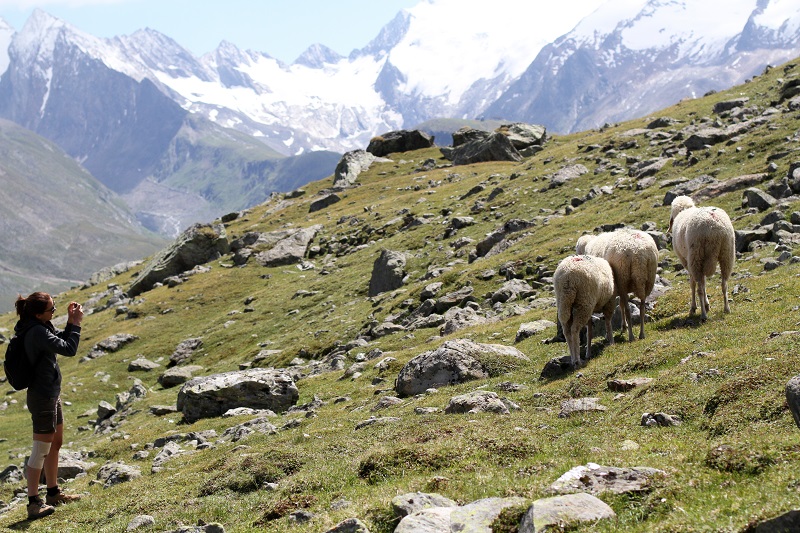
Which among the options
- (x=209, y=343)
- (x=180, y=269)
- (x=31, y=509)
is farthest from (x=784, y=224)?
(x=180, y=269)

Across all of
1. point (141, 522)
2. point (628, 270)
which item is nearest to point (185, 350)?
point (628, 270)

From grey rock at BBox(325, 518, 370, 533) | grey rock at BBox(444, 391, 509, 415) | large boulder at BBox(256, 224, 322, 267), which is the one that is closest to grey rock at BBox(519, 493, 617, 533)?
grey rock at BBox(325, 518, 370, 533)

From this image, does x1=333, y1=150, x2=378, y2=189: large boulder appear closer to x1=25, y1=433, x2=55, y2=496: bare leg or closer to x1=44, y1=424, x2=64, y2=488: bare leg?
x1=44, y1=424, x2=64, y2=488: bare leg

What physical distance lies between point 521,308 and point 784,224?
13263 mm

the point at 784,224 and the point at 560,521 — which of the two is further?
the point at 784,224

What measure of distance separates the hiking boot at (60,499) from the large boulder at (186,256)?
7964 centimetres

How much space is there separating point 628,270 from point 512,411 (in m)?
7.74

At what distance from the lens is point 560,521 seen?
29.1 feet

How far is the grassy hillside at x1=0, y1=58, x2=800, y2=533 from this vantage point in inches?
425

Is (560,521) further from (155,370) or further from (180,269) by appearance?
(180,269)

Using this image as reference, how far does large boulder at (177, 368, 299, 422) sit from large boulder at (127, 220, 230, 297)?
65.3 m

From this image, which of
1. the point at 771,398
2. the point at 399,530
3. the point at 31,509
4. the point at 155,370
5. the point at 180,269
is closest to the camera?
the point at 399,530

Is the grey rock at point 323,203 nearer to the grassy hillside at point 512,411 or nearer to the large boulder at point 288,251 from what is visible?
the large boulder at point 288,251

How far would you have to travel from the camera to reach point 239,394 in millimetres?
31219
